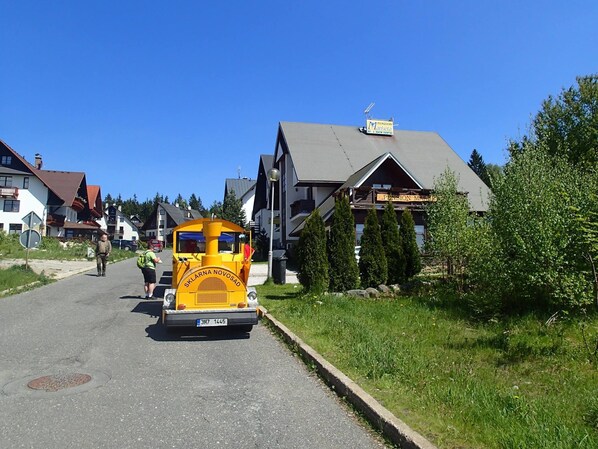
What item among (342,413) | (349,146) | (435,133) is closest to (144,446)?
(342,413)

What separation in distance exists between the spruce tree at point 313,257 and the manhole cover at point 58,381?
7.95 meters

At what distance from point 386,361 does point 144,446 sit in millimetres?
Result: 3312

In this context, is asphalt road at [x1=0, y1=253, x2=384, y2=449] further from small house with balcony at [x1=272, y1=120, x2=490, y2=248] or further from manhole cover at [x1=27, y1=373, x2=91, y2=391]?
small house with balcony at [x1=272, y1=120, x2=490, y2=248]

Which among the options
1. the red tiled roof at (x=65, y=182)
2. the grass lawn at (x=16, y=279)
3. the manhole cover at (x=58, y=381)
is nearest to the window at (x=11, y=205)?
the red tiled roof at (x=65, y=182)

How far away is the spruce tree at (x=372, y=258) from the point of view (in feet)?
49.3

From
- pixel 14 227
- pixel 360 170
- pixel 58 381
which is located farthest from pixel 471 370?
pixel 14 227

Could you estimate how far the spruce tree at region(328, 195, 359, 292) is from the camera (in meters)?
14.6

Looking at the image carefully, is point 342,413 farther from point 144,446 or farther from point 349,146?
point 349,146

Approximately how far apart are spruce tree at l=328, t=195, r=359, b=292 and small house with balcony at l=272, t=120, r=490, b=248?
1107cm

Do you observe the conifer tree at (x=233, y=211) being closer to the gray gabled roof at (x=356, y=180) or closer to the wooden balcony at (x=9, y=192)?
the wooden balcony at (x=9, y=192)

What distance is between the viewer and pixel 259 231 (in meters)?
45.3

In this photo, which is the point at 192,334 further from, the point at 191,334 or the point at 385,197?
the point at 385,197

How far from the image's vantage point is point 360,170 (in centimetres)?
3069

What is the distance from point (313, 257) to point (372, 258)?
2236 mm
